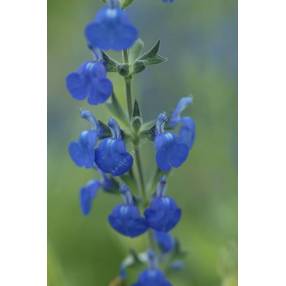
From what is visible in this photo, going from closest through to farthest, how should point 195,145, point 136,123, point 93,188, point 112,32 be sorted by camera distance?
point 112,32 → point 136,123 → point 93,188 → point 195,145

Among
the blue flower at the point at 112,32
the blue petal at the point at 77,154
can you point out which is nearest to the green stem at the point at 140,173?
the blue petal at the point at 77,154

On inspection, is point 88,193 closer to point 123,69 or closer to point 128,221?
point 128,221

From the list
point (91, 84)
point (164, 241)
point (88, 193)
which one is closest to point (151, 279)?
point (164, 241)

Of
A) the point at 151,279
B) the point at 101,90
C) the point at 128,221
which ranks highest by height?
the point at 101,90

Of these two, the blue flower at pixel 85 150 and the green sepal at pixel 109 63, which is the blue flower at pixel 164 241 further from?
the green sepal at pixel 109 63

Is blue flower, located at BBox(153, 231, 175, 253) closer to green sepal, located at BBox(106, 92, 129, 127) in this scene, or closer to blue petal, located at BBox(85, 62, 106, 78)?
green sepal, located at BBox(106, 92, 129, 127)

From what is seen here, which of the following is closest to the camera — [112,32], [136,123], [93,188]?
[112,32]
